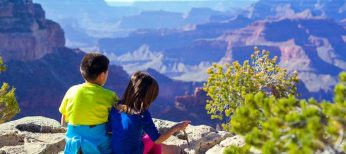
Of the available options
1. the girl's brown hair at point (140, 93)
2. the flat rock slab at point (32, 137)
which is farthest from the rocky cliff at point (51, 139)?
the girl's brown hair at point (140, 93)

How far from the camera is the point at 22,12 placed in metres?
99.6

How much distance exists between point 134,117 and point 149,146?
→ 69 cm

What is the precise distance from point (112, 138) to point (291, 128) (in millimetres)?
2885

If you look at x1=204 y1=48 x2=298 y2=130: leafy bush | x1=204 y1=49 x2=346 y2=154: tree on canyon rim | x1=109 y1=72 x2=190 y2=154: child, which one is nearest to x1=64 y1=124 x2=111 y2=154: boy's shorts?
x1=109 y1=72 x2=190 y2=154: child

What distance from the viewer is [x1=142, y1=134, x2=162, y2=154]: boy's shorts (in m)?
6.16

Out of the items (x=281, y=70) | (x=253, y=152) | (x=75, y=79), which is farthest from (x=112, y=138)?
(x=75, y=79)

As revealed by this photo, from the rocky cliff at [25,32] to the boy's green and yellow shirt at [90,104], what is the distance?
8935 cm

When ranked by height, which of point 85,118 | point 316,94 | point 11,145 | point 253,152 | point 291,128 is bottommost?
point 316,94

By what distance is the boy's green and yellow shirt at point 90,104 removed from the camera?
19.3 ft

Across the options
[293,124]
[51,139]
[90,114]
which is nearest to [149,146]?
[90,114]

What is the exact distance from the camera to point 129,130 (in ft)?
18.6

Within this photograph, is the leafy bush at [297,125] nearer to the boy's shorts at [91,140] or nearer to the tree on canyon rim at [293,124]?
the tree on canyon rim at [293,124]

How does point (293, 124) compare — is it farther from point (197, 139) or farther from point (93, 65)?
point (197, 139)

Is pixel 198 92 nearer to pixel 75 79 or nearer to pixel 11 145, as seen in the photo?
pixel 75 79
